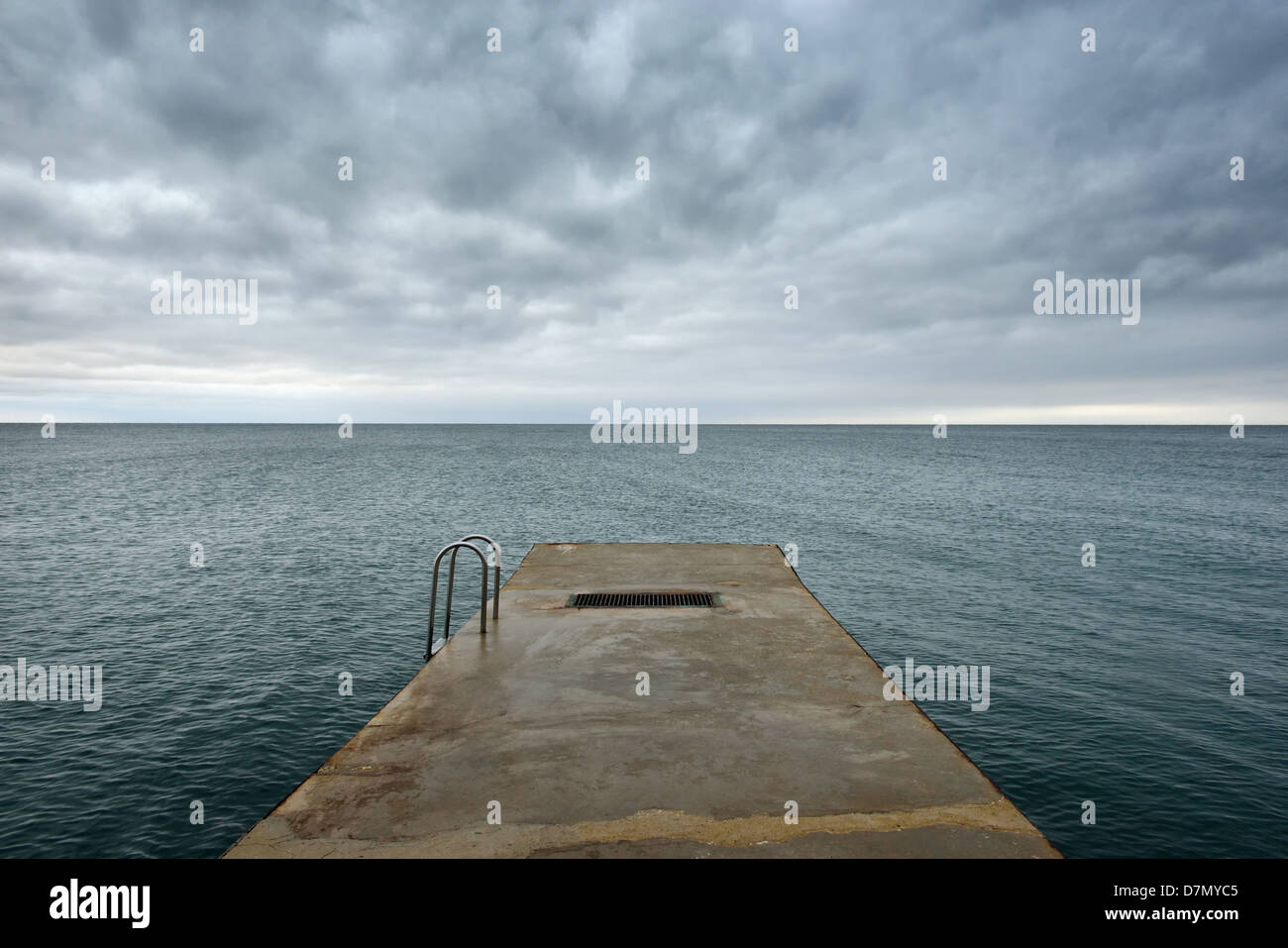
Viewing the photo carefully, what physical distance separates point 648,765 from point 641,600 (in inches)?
271

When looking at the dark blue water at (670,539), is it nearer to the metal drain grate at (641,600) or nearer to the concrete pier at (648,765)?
the concrete pier at (648,765)

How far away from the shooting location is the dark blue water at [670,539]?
10766 mm

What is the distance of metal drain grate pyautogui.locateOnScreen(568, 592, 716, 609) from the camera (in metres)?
12.5

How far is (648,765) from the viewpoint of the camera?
6.02 m

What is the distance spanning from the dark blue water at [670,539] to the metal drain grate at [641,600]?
16.7 feet

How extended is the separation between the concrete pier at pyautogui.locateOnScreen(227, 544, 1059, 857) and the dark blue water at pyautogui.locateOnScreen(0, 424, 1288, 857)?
4.70 m

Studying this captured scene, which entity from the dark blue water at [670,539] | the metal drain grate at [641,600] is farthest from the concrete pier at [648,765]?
the dark blue water at [670,539]

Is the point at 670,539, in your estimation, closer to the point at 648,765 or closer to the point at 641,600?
the point at 641,600

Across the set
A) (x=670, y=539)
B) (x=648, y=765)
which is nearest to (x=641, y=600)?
(x=648, y=765)
